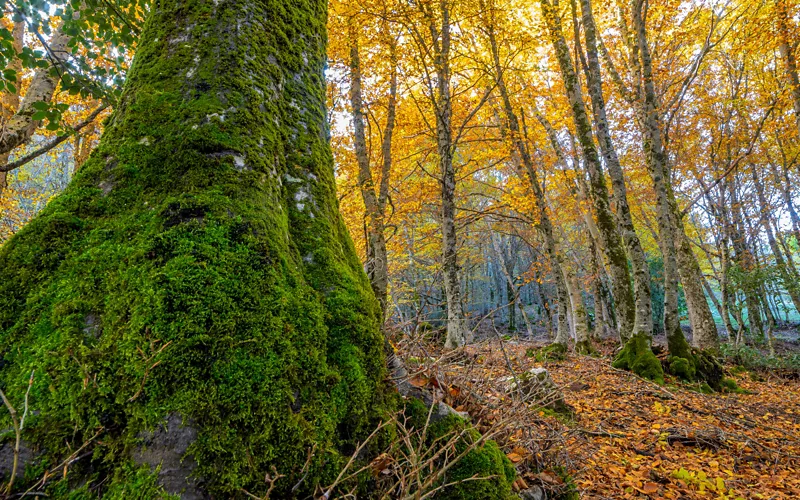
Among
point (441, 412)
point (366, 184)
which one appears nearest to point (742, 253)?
point (366, 184)

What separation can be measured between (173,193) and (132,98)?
750mm

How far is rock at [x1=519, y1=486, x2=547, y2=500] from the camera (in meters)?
2.38

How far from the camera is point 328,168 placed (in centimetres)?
242

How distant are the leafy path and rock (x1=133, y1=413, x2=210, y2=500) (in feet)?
5.31

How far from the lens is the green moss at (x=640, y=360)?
756 cm

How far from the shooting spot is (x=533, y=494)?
242 cm

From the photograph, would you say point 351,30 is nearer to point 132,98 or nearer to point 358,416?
point 132,98

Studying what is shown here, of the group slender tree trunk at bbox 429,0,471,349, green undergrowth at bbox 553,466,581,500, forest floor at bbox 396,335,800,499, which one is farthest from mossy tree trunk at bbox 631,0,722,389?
green undergrowth at bbox 553,466,581,500

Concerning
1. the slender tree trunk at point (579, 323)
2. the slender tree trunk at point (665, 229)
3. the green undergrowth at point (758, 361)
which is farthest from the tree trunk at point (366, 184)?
the green undergrowth at point (758, 361)

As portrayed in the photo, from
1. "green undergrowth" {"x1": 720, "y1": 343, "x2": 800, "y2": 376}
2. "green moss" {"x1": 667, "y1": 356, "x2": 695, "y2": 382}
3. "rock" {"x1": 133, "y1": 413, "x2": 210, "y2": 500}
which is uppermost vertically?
"rock" {"x1": 133, "y1": 413, "x2": 210, "y2": 500}

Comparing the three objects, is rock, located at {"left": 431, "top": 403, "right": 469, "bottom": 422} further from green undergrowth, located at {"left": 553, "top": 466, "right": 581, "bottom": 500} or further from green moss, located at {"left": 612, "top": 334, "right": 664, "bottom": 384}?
green moss, located at {"left": 612, "top": 334, "right": 664, "bottom": 384}

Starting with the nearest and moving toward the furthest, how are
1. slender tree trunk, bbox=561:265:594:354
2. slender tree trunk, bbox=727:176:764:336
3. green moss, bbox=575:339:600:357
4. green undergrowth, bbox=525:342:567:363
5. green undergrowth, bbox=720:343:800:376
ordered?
green undergrowth, bbox=525:342:567:363 < green undergrowth, bbox=720:343:800:376 < green moss, bbox=575:339:600:357 < slender tree trunk, bbox=561:265:594:354 < slender tree trunk, bbox=727:176:764:336

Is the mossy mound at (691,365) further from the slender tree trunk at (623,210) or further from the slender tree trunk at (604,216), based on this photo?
the slender tree trunk at (604,216)

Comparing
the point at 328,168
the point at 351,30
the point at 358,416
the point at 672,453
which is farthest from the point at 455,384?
the point at 351,30
